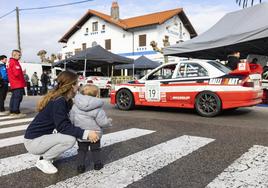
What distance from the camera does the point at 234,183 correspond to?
2.95 meters

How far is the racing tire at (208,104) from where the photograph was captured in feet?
23.5

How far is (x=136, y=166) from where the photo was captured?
3496mm

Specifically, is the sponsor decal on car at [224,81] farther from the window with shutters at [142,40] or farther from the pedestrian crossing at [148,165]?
the window with shutters at [142,40]

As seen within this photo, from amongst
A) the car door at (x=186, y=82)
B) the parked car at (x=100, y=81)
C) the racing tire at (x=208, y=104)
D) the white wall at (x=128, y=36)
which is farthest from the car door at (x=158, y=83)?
the white wall at (x=128, y=36)

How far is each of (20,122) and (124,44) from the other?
27619 millimetres

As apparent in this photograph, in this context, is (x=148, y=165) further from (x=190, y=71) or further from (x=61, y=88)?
(x=190, y=71)

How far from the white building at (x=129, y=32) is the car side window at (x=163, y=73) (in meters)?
21.0

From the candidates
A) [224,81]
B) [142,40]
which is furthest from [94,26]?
[224,81]

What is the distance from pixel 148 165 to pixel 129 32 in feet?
102

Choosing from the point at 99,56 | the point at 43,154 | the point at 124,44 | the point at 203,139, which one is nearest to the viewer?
the point at 43,154

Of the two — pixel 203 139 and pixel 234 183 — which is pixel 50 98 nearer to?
pixel 234 183

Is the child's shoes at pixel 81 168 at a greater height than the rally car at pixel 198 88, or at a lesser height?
lesser

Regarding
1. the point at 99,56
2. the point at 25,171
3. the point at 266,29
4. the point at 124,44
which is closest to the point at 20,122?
the point at 25,171

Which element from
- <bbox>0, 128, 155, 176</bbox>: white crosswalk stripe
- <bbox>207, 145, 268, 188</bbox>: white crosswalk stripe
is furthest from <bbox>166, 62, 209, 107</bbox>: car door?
<bbox>207, 145, 268, 188</bbox>: white crosswalk stripe
